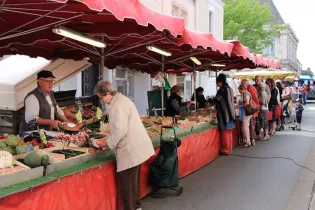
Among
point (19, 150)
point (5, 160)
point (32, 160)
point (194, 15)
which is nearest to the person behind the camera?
point (5, 160)

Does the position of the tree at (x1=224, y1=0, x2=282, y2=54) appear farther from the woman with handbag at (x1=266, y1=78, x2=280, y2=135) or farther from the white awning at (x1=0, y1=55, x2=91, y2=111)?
the white awning at (x1=0, y1=55, x2=91, y2=111)

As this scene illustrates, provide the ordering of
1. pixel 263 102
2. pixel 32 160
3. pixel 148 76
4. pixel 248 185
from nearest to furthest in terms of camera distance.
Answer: pixel 32 160 < pixel 248 185 < pixel 263 102 < pixel 148 76

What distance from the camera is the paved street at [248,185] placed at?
224 inches

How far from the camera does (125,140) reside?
4.62m

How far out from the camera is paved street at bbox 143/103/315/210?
5695mm

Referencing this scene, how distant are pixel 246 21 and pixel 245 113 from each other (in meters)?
24.7

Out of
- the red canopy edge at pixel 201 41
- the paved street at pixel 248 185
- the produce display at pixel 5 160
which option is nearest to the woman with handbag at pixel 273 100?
the paved street at pixel 248 185

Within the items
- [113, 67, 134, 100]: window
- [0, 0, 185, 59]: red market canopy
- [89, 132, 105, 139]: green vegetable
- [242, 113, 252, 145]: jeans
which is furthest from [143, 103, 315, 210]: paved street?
[113, 67, 134, 100]: window

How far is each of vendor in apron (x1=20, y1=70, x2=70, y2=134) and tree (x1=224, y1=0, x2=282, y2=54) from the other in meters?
28.9

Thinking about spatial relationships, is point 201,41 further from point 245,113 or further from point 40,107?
point 245,113

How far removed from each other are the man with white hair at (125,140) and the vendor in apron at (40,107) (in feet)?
3.72

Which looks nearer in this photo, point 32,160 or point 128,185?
point 32,160

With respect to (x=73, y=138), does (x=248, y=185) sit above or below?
below

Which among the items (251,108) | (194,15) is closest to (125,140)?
(251,108)
